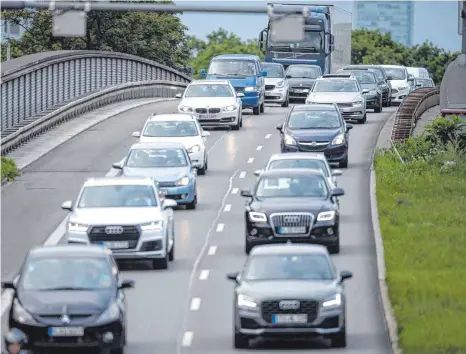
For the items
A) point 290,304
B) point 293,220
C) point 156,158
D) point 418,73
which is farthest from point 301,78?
point 290,304

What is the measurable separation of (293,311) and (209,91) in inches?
1354

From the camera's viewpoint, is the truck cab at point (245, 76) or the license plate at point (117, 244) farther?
the truck cab at point (245, 76)

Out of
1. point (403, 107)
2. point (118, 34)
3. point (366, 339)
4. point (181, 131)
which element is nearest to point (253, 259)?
point (366, 339)

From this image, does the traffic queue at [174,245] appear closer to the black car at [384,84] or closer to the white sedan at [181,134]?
the white sedan at [181,134]

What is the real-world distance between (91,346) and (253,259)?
3184mm

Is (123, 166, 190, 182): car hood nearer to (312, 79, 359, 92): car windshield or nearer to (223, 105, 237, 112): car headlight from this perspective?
(223, 105, 237, 112): car headlight

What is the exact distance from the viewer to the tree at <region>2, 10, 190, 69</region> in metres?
92.9

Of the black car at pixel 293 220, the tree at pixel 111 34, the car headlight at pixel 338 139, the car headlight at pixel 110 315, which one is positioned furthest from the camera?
the tree at pixel 111 34

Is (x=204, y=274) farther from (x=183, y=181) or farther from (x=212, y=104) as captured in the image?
(x=212, y=104)

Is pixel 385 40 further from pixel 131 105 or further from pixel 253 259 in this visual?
pixel 253 259

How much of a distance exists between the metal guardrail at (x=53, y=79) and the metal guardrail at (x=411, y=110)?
41.2ft

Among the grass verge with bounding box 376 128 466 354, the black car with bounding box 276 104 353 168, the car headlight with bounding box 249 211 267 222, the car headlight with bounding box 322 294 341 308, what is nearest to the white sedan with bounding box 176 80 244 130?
the grass verge with bounding box 376 128 466 354

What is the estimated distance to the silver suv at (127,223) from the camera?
30.0 metres

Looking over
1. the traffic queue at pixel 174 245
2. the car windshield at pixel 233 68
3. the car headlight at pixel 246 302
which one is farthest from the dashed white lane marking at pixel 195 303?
the car windshield at pixel 233 68
